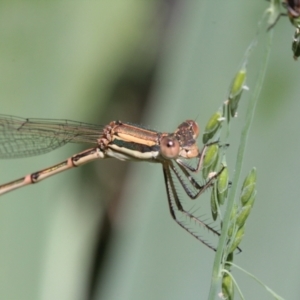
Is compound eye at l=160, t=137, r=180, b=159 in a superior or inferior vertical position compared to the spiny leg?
superior

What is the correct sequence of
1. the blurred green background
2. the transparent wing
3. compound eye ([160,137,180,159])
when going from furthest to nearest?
the transparent wing
compound eye ([160,137,180,159])
the blurred green background

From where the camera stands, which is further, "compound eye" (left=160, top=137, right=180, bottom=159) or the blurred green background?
"compound eye" (left=160, top=137, right=180, bottom=159)

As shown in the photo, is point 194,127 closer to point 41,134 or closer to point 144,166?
point 144,166

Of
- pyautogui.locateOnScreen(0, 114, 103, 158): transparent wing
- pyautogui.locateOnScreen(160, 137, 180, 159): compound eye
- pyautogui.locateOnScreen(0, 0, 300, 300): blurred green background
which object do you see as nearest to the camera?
pyautogui.locateOnScreen(0, 0, 300, 300): blurred green background

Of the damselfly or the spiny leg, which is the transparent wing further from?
the spiny leg

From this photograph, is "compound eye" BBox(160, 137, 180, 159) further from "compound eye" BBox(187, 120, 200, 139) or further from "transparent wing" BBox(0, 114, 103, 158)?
"transparent wing" BBox(0, 114, 103, 158)

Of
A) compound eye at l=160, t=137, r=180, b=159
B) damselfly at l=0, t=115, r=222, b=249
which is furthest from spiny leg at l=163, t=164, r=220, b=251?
compound eye at l=160, t=137, r=180, b=159

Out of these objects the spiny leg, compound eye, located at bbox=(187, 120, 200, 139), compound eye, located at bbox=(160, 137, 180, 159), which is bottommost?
the spiny leg
